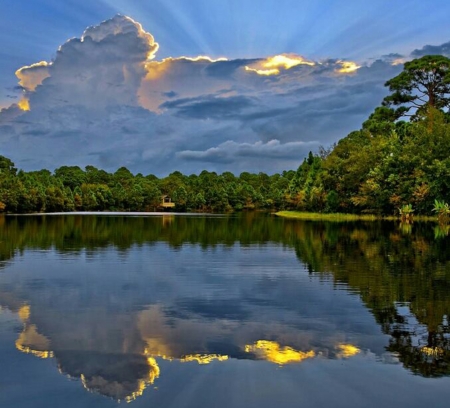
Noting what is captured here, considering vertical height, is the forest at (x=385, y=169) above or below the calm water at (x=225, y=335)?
above

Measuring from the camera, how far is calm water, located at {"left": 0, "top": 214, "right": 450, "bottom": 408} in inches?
287

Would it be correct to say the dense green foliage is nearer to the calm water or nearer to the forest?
the forest

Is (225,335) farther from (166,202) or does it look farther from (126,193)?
(166,202)

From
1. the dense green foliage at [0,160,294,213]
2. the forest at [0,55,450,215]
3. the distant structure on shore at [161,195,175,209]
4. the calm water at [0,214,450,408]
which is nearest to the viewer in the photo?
the calm water at [0,214,450,408]

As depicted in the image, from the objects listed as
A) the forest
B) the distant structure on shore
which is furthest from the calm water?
the distant structure on shore

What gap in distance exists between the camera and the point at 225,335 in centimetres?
1017

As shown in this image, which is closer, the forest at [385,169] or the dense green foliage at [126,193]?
the forest at [385,169]

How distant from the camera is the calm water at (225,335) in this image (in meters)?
7.30

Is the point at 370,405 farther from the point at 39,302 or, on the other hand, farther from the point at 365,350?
the point at 39,302

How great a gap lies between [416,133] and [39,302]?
54.0 meters

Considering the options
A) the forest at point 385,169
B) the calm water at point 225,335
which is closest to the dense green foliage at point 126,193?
the forest at point 385,169

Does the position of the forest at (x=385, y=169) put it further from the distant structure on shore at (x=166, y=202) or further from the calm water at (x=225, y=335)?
the calm water at (x=225, y=335)

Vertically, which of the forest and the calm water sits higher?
the forest

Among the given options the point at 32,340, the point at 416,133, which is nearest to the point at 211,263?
the point at 32,340
